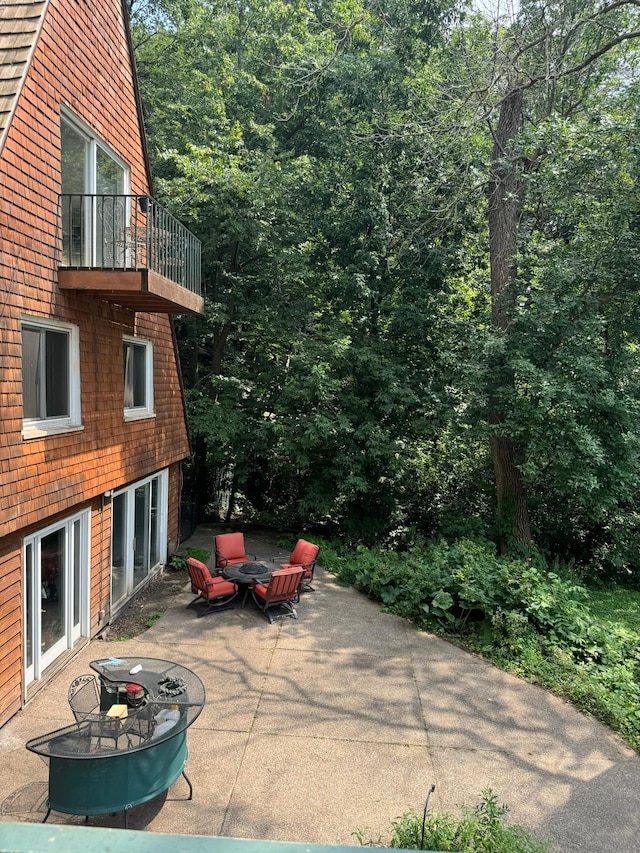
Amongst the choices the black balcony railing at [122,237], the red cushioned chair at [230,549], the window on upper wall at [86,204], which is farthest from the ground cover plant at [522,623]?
the window on upper wall at [86,204]

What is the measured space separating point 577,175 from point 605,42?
433 centimetres

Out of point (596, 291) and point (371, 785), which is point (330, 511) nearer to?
point (596, 291)

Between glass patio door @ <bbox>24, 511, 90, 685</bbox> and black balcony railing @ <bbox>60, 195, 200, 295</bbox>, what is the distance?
3.30m

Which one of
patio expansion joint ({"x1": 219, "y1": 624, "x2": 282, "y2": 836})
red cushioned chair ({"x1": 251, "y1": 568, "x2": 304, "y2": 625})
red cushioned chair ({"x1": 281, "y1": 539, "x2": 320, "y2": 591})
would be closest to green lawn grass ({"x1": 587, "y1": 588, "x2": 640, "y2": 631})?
red cushioned chair ({"x1": 281, "y1": 539, "x2": 320, "y2": 591})

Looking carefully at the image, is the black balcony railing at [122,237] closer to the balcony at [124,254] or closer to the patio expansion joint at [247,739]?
the balcony at [124,254]

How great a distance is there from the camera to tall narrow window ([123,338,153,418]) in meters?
9.75

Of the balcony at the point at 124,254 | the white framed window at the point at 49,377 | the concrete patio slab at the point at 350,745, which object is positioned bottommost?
the concrete patio slab at the point at 350,745

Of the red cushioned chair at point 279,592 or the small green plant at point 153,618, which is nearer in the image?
the small green plant at point 153,618

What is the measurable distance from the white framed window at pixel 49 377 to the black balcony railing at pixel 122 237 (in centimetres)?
86

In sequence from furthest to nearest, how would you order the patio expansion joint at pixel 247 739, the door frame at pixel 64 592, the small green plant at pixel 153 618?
1. the small green plant at pixel 153 618
2. the door frame at pixel 64 592
3. the patio expansion joint at pixel 247 739

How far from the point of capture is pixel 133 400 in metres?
10.1

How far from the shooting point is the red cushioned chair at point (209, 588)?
9.41m

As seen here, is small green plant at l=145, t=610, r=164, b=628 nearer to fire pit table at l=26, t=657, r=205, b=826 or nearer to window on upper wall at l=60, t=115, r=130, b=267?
fire pit table at l=26, t=657, r=205, b=826

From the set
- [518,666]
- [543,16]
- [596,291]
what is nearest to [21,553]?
[518,666]
